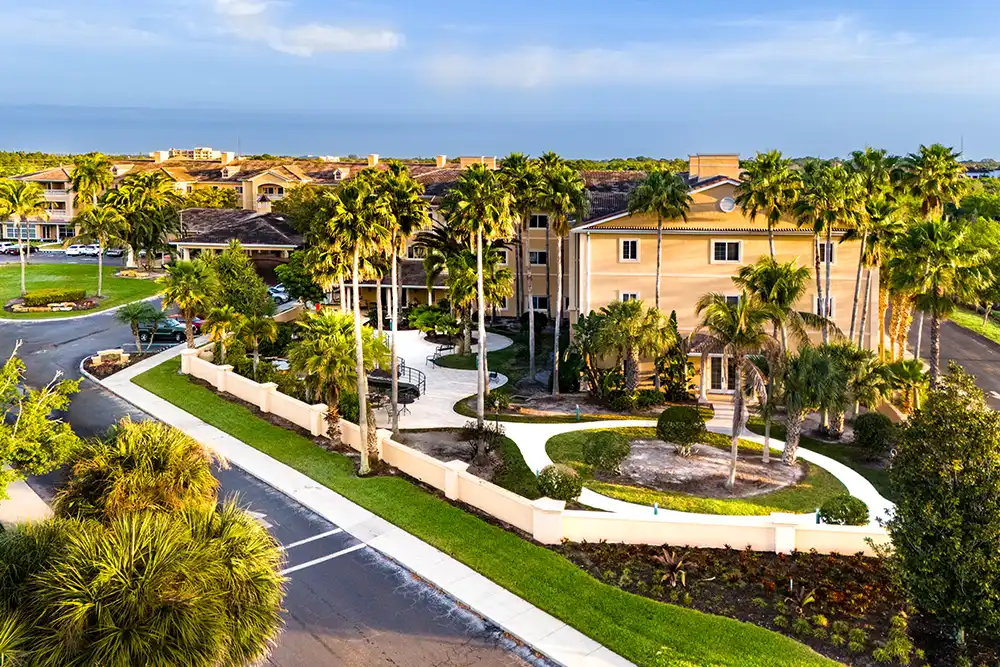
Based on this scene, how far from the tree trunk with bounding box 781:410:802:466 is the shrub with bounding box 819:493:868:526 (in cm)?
626

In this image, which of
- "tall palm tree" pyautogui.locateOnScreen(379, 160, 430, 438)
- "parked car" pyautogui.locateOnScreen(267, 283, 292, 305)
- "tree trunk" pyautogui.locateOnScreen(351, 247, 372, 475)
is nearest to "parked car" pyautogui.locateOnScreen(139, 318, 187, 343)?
"parked car" pyautogui.locateOnScreen(267, 283, 292, 305)

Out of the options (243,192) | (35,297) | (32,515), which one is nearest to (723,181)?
(32,515)

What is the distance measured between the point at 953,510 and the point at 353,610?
12.8 m

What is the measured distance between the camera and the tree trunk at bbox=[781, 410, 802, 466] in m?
28.9

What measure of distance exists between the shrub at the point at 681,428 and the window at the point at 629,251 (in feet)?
38.6

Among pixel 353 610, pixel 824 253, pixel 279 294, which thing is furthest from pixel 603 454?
pixel 279 294

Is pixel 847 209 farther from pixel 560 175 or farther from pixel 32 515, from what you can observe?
pixel 32 515

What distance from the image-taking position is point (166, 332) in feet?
164

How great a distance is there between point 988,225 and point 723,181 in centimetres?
3539

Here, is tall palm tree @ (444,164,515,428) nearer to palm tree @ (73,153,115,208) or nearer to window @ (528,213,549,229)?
window @ (528,213,549,229)

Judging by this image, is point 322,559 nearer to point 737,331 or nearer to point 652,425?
point 737,331

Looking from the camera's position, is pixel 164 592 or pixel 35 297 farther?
→ pixel 35 297

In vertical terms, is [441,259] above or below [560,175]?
below

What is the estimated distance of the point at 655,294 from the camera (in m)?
40.9
